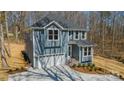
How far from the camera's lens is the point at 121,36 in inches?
177

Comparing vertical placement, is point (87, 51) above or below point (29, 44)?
below

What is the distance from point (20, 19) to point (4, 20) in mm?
332

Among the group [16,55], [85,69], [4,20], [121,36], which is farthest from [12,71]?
[121,36]

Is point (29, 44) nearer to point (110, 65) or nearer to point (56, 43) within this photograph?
point (56, 43)

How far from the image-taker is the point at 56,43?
473 cm

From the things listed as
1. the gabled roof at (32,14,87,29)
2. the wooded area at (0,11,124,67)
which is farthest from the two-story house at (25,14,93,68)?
the wooded area at (0,11,124,67)

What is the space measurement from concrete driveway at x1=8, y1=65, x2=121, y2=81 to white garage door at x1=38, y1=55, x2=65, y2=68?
0.10 metres

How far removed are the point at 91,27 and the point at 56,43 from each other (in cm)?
82

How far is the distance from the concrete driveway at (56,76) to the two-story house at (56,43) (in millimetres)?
132

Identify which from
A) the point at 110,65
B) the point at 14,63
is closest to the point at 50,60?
the point at 14,63

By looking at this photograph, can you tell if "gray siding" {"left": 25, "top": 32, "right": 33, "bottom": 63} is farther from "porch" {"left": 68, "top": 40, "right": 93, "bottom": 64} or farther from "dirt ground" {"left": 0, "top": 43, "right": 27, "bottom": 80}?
"porch" {"left": 68, "top": 40, "right": 93, "bottom": 64}

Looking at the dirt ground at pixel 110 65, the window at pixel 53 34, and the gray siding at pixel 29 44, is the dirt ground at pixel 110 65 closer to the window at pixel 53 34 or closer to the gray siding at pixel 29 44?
the window at pixel 53 34
